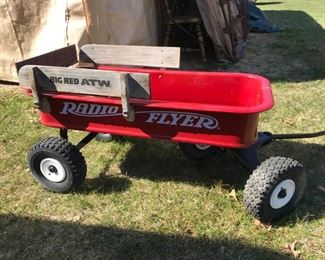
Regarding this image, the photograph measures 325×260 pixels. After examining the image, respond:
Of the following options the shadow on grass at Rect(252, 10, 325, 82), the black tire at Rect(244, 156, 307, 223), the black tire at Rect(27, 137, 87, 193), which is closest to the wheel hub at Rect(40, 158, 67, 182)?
the black tire at Rect(27, 137, 87, 193)

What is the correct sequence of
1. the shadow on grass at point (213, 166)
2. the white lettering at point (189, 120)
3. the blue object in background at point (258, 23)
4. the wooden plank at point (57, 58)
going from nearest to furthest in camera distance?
the white lettering at point (189, 120), the shadow on grass at point (213, 166), the wooden plank at point (57, 58), the blue object in background at point (258, 23)

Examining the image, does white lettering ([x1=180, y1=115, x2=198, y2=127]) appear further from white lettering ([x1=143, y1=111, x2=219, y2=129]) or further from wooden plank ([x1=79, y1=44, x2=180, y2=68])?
wooden plank ([x1=79, y1=44, x2=180, y2=68])

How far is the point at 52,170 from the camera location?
3.70 m

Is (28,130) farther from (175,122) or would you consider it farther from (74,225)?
(175,122)

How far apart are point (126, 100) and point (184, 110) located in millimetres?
432

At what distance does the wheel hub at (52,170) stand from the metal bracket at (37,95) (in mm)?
440

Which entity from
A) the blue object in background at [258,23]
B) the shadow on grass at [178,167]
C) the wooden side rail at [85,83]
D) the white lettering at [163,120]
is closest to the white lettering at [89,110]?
the wooden side rail at [85,83]

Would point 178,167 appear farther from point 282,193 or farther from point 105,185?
point 282,193

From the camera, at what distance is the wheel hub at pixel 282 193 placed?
10.4 feet

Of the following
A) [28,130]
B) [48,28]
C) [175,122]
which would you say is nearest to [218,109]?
[175,122]

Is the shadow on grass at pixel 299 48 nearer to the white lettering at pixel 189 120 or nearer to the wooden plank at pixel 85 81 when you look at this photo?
the white lettering at pixel 189 120

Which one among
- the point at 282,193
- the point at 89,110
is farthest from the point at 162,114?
the point at 282,193

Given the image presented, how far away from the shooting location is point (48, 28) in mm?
5867

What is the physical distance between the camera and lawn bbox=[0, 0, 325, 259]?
312cm
